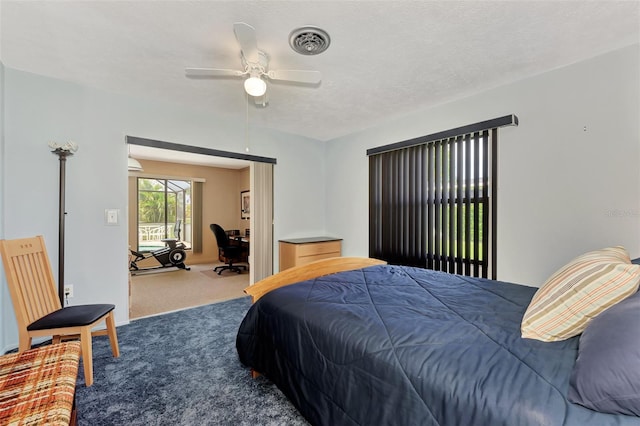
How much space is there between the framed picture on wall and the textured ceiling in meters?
4.29

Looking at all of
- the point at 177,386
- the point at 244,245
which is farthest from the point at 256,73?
the point at 244,245

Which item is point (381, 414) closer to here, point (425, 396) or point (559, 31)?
point (425, 396)

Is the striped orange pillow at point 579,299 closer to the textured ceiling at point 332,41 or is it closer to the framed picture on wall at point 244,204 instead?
the textured ceiling at point 332,41

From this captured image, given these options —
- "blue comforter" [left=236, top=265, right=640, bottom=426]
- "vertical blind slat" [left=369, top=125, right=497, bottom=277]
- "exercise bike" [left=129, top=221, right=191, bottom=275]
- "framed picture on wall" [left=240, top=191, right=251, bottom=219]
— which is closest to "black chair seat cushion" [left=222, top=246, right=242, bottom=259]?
"exercise bike" [left=129, top=221, right=191, bottom=275]

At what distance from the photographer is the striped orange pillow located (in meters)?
1.05

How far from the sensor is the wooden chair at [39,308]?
1.92 m

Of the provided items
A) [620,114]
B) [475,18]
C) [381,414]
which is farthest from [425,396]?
[620,114]

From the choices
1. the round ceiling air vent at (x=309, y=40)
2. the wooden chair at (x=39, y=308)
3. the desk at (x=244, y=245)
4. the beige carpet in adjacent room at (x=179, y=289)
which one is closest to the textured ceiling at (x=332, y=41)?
the round ceiling air vent at (x=309, y=40)

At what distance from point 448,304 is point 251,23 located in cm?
212

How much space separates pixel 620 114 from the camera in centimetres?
215

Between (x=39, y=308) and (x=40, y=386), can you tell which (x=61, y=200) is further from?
(x=40, y=386)

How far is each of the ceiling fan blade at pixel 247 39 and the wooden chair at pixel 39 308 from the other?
2143 millimetres

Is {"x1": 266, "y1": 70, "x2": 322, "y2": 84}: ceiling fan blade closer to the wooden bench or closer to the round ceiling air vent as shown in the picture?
the round ceiling air vent

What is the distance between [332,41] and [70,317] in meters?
2.72
